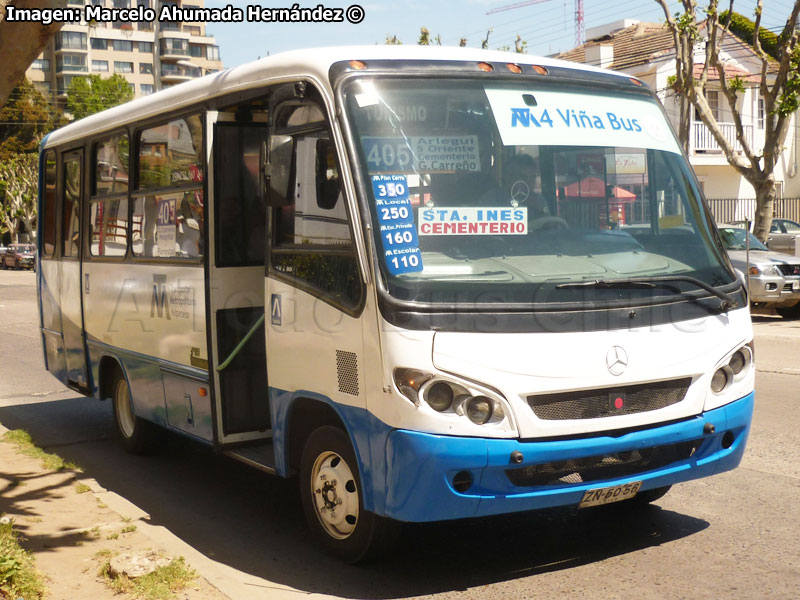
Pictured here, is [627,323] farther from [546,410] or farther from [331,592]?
[331,592]

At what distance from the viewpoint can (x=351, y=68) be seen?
17.5 feet

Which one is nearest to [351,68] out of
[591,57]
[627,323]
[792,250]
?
[627,323]

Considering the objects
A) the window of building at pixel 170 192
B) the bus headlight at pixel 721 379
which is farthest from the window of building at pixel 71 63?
the bus headlight at pixel 721 379

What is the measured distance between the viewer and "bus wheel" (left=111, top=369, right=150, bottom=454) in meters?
8.65

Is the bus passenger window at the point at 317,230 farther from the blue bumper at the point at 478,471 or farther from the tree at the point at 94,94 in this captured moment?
the tree at the point at 94,94

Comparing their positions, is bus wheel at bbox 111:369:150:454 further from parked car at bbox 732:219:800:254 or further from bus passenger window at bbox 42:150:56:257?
parked car at bbox 732:219:800:254

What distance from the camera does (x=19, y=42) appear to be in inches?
196

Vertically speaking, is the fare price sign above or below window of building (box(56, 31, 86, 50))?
below

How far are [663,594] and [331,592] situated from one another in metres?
1.62

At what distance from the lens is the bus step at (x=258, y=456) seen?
6.19m

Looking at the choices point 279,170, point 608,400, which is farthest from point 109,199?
point 608,400

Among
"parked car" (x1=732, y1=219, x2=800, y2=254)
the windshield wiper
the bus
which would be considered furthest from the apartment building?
the windshield wiper

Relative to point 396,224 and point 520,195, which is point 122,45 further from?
point 396,224

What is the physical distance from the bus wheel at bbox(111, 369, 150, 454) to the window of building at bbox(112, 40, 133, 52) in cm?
10715
